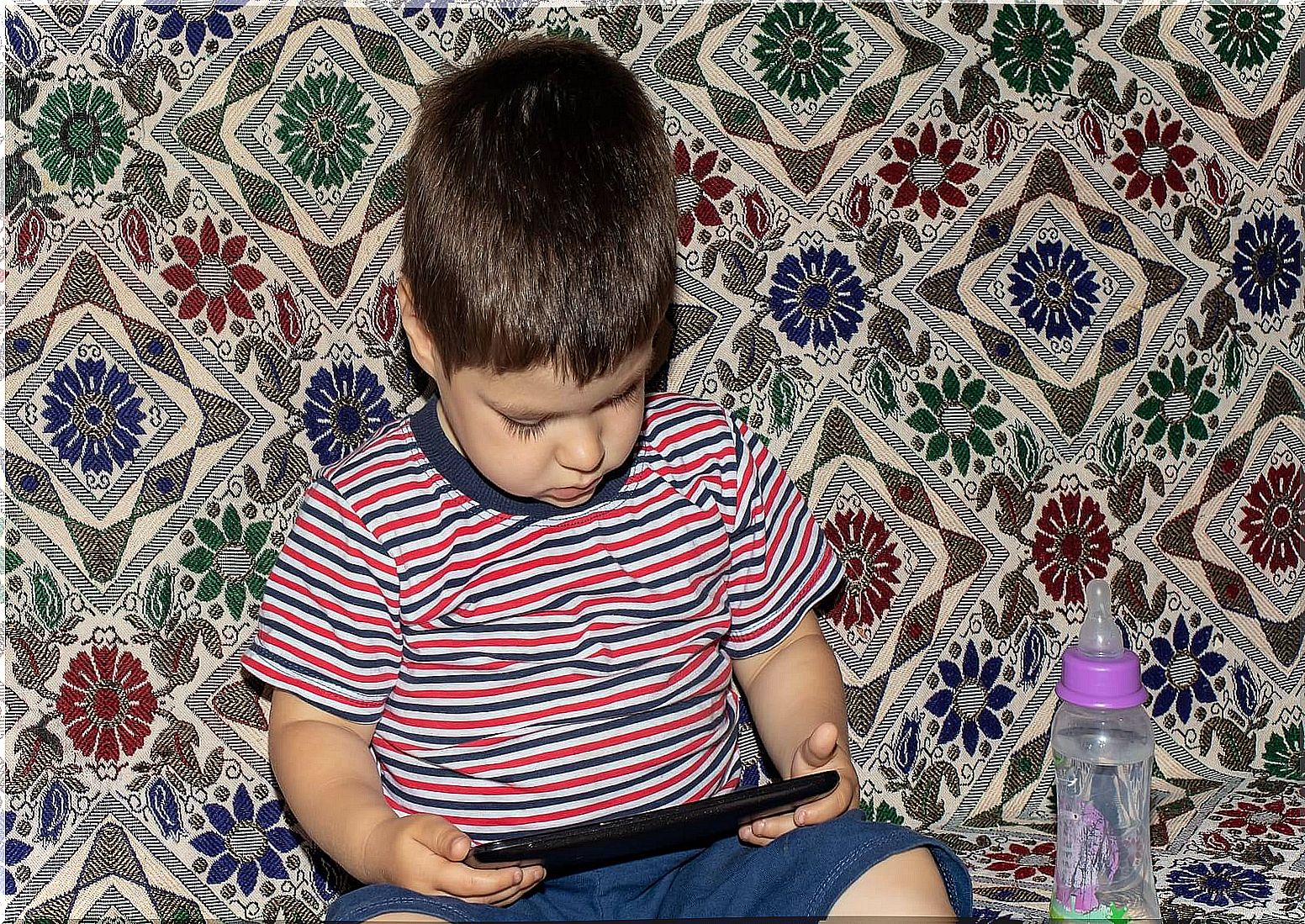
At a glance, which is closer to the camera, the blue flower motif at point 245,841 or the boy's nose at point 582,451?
the boy's nose at point 582,451

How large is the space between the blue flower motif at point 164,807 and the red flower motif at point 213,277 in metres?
0.41

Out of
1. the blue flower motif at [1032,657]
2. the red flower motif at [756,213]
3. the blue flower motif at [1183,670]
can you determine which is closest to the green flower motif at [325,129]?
the red flower motif at [756,213]

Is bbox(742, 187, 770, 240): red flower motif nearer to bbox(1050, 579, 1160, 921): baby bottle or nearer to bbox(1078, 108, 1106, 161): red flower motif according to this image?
bbox(1078, 108, 1106, 161): red flower motif

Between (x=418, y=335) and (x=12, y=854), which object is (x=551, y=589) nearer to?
(x=418, y=335)

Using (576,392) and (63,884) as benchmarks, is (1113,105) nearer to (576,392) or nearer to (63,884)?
(576,392)

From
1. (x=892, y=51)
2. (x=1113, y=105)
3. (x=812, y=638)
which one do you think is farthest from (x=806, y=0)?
(x=812, y=638)

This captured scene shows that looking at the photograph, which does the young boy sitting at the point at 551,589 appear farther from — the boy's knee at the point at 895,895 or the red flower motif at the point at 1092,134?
the red flower motif at the point at 1092,134

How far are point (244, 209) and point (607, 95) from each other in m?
0.39

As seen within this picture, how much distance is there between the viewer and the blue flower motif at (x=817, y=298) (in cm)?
136

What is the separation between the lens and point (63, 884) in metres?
1.26

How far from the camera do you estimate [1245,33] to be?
141cm

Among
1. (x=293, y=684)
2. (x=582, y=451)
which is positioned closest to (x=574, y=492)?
(x=582, y=451)

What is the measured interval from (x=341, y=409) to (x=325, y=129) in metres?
0.25

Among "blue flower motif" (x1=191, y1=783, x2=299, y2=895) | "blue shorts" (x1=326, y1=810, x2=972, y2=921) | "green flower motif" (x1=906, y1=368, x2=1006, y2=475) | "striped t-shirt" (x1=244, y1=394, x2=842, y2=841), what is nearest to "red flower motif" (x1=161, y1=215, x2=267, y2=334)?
"striped t-shirt" (x1=244, y1=394, x2=842, y2=841)
